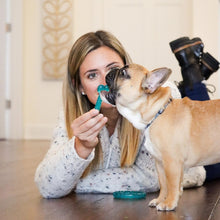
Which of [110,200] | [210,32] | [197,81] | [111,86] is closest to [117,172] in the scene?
[110,200]

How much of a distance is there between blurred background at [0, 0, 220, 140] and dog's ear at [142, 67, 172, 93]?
3.66 m

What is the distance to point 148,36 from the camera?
A: 17.7 ft

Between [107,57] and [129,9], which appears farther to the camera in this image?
[129,9]

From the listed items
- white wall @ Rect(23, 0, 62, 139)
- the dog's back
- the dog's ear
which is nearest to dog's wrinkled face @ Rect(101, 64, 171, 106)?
the dog's ear

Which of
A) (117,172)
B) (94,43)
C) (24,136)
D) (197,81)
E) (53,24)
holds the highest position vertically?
(53,24)

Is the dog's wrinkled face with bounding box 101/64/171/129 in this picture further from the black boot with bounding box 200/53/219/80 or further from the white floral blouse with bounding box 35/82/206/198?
the black boot with bounding box 200/53/219/80

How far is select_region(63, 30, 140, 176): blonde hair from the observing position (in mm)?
2014

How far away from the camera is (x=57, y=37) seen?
562 centimetres

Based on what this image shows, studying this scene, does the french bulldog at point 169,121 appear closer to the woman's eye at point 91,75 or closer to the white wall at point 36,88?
the woman's eye at point 91,75

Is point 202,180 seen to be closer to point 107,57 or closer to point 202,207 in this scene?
point 202,207

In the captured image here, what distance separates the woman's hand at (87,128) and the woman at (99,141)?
165mm

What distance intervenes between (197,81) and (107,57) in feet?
2.56

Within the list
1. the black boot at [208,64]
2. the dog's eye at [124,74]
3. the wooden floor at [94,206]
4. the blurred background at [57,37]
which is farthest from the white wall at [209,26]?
the dog's eye at [124,74]

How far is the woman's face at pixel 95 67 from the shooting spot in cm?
192
